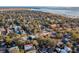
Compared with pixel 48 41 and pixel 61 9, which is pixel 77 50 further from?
pixel 61 9

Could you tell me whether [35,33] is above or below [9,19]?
below

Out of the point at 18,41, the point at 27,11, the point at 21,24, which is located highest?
the point at 27,11
